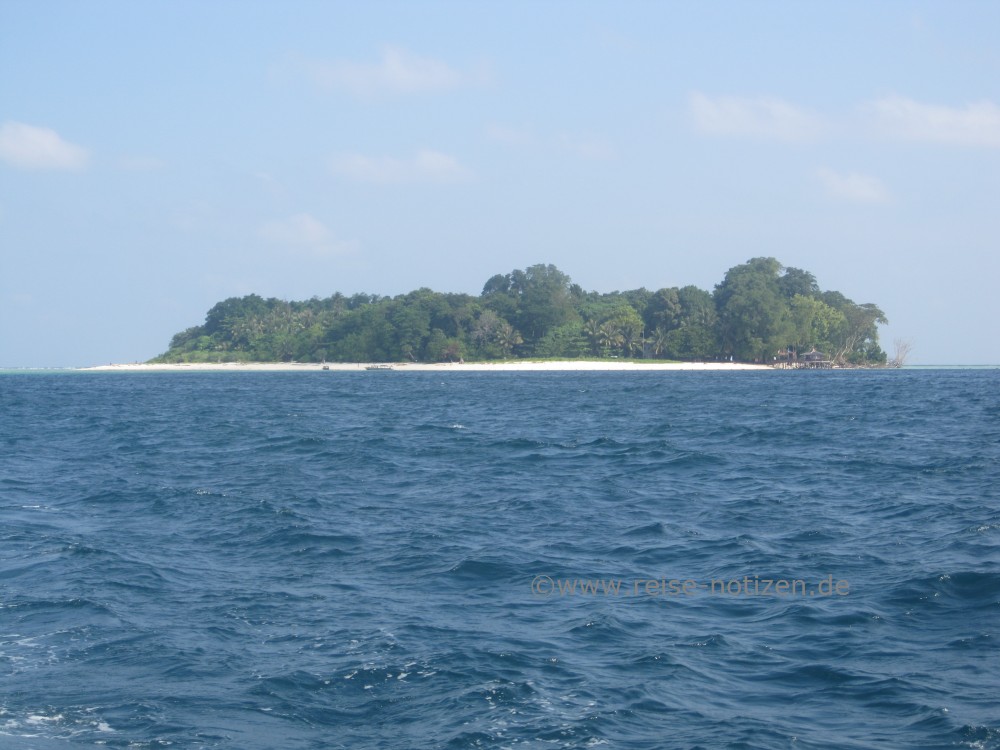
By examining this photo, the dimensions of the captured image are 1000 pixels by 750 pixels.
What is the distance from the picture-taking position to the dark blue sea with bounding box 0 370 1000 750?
797 cm

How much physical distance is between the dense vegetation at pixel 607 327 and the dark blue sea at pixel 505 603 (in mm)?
114698

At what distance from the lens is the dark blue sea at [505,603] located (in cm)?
797

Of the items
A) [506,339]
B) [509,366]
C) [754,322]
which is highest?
[754,322]

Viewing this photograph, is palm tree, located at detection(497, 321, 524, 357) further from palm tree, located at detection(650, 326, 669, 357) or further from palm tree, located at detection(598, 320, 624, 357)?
palm tree, located at detection(650, 326, 669, 357)

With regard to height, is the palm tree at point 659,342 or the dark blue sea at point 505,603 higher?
the palm tree at point 659,342

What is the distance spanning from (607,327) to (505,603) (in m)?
131

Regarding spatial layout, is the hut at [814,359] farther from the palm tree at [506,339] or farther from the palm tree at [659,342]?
the palm tree at [506,339]

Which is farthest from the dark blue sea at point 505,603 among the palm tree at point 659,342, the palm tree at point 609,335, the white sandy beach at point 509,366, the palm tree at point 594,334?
the palm tree at point 659,342

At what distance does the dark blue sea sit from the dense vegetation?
114698 millimetres

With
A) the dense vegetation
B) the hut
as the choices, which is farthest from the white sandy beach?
the hut

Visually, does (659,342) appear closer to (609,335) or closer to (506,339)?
(609,335)

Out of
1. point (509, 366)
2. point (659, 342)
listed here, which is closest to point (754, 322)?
point (659, 342)

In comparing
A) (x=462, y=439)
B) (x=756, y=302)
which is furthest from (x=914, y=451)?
(x=756, y=302)

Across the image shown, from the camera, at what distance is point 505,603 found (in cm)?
1146
